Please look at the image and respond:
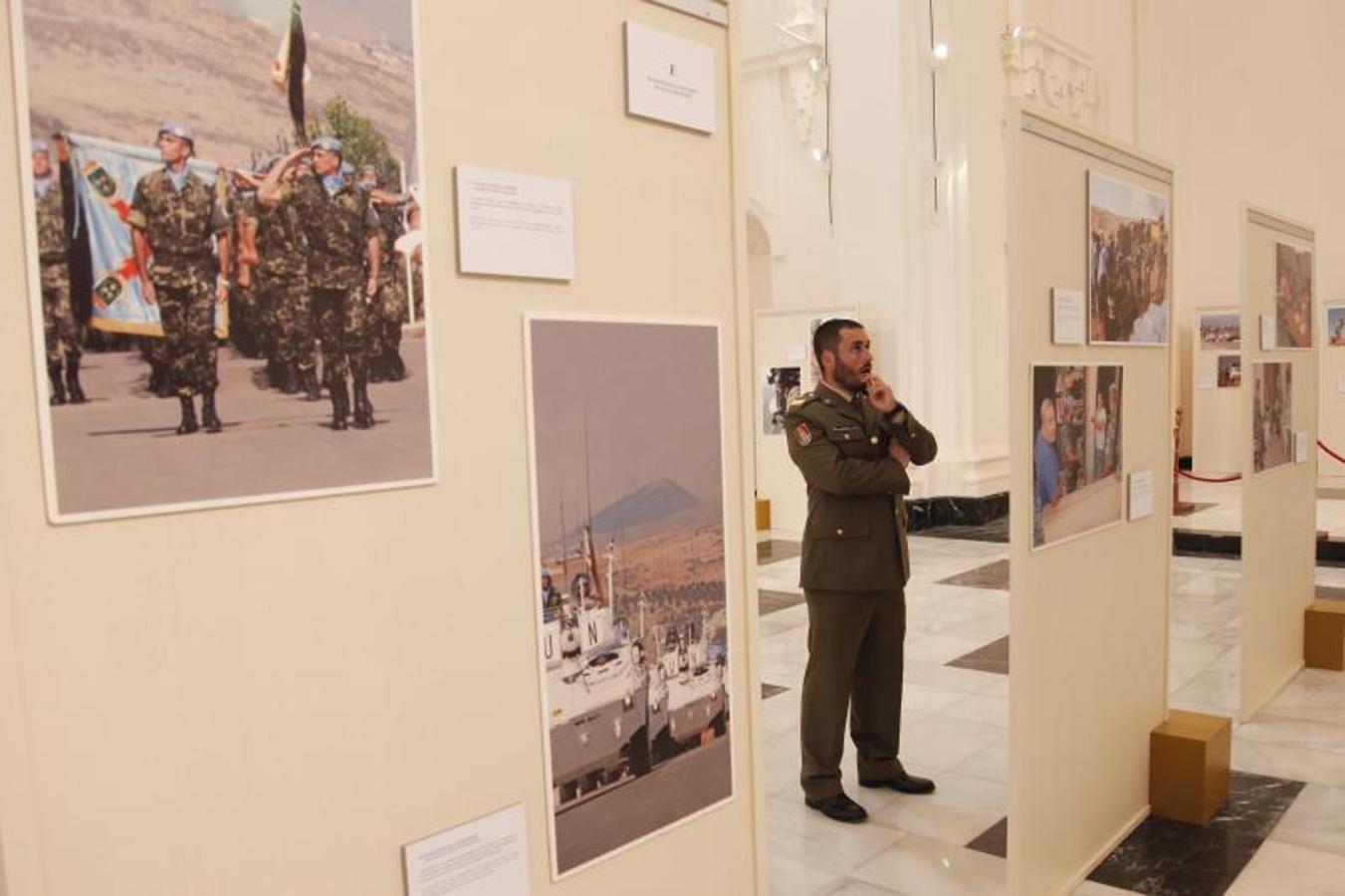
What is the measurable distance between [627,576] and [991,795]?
3.57 meters

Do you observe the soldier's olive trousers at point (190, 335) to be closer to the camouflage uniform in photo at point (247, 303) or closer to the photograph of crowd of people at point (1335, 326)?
the camouflage uniform in photo at point (247, 303)

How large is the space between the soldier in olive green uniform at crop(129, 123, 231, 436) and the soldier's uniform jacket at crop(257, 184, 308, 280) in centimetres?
5

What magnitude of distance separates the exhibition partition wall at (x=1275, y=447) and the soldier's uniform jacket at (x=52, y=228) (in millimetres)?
5727

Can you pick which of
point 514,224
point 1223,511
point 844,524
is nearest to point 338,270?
point 514,224

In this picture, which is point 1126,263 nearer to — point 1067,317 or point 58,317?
point 1067,317

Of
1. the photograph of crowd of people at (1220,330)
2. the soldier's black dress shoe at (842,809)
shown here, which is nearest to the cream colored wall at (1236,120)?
the photograph of crowd of people at (1220,330)

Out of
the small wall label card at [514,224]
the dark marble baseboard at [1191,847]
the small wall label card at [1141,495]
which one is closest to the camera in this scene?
the small wall label card at [514,224]

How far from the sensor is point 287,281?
1.56 metres

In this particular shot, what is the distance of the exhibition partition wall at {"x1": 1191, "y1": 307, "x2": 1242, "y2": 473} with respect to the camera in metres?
17.2

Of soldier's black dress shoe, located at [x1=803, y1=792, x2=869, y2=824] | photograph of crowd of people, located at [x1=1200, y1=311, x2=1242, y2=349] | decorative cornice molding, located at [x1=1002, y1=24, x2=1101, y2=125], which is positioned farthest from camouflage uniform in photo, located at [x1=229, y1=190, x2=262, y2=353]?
photograph of crowd of people, located at [x1=1200, y1=311, x2=1242, y2=349]

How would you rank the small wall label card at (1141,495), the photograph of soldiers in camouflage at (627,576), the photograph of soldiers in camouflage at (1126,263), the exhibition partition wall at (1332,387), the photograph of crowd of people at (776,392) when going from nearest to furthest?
the photograph of soldiers in camouflage at (627,576), the photograph of soldiers in camouflage at (1126,263), the small wall label card at (1141,495), the photograph of crowd of people at (776,392), the exhibition partition wall at (1332,387)

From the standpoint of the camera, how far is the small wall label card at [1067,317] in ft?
12.1

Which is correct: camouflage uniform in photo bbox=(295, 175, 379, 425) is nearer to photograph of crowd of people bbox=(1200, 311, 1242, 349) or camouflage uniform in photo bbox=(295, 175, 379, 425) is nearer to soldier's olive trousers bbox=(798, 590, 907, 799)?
soldier's olive trousers bbox=(798, 590, 907, 799)

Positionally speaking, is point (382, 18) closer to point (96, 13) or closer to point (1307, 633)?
point (96, 13)
